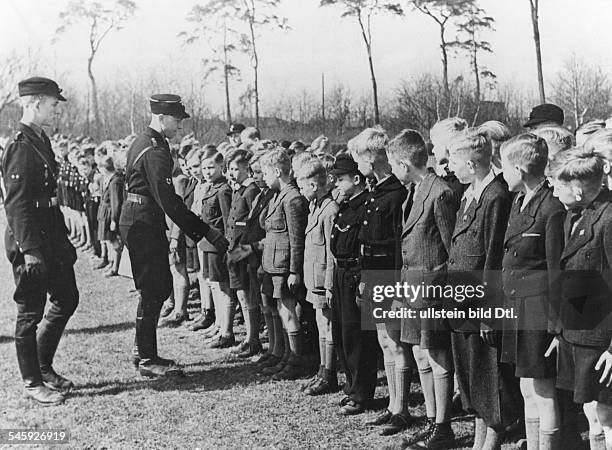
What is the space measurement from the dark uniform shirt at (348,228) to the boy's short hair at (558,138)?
115cm

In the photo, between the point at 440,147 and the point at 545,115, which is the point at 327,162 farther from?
the point at 545,115

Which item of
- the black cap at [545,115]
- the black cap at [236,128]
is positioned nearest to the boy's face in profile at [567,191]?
the black cap at [545,115]

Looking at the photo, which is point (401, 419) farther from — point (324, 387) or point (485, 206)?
point (485, 206)

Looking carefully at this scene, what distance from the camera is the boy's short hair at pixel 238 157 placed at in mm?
6254

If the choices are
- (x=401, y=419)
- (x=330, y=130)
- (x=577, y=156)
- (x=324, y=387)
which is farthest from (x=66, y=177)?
(x=577, y=156)

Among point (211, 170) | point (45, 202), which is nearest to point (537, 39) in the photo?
point (211, 170)

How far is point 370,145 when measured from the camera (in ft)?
14.2

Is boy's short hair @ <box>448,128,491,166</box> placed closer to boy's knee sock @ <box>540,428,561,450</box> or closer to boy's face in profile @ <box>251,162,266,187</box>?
boy's knee sock @ <box>540,428,561,450</box>

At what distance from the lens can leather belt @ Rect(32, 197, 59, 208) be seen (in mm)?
5020

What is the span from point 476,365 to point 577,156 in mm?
1256

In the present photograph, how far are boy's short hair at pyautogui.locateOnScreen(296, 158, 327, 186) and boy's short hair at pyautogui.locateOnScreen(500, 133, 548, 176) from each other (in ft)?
5.79

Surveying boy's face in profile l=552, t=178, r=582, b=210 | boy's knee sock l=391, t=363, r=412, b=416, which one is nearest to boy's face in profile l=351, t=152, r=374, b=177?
boy's knee sock l=391, t=363, r=412, b=416

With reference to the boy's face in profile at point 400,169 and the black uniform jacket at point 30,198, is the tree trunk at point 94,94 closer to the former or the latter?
the black uniform jacket at point 30,198

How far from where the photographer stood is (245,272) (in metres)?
6.14
